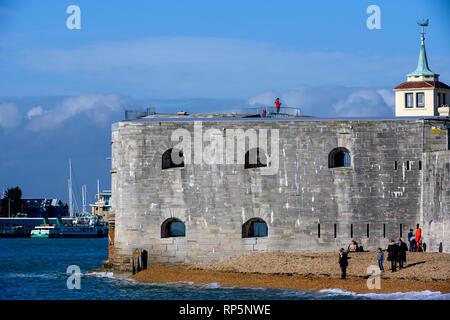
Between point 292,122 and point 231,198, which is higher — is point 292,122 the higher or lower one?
the higher one

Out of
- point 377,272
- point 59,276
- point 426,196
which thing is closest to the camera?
point 377,272

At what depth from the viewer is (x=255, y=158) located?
40.6 metres

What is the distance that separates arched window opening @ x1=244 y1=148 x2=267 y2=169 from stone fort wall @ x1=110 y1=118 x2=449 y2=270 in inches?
28.1

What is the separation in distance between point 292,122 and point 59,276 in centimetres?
1403

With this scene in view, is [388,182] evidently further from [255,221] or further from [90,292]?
[90,292]

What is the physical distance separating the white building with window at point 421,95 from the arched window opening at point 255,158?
2171cm

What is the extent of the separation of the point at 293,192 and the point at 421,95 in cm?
2365

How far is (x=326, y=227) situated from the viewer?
1558 inches

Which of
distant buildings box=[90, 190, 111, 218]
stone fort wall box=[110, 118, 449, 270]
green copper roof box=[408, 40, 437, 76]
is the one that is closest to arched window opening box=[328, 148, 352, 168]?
stone fort wall box=[110, 118, 449, 270]

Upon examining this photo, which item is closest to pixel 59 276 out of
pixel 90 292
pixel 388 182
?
pixel 90 292

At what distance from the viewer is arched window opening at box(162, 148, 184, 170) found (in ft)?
133

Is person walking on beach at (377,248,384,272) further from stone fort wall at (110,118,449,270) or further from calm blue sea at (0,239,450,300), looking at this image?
stone fort wall at (110,118,449,270)

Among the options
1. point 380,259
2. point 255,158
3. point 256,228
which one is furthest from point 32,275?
point 380,259

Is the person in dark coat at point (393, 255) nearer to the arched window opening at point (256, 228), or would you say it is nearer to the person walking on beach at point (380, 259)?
the person walking on beach at point (380, 259)
